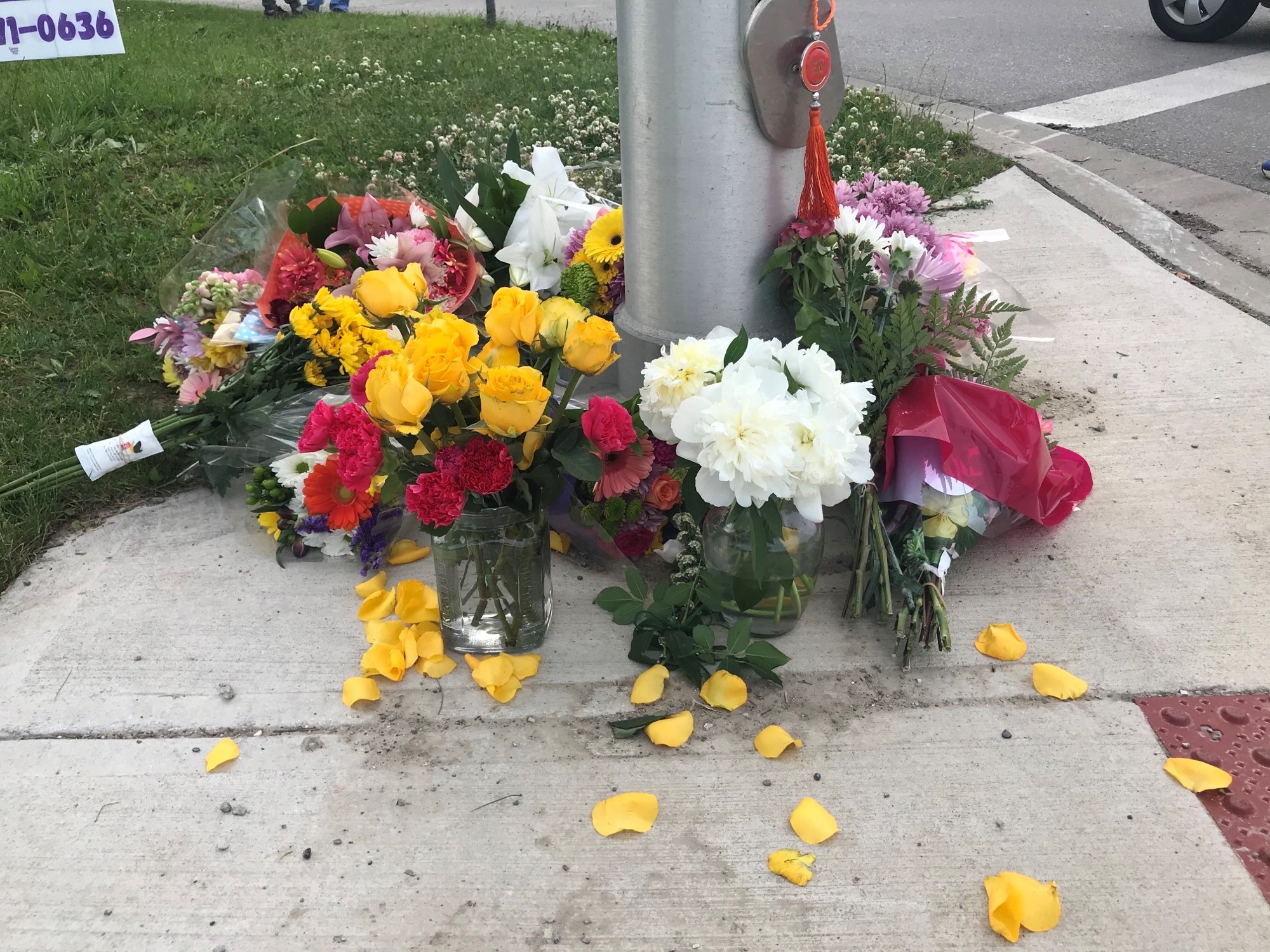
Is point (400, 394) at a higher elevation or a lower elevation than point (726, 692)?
higher

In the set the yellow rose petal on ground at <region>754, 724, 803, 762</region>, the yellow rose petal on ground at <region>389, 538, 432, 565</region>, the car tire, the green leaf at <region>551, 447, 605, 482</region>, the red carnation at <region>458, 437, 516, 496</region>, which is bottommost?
the yellow rose petal on ground at <region>754, 724, 803, 762</region>

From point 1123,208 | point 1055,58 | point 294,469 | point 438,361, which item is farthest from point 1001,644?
point 1055,58

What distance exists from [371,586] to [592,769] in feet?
2.42

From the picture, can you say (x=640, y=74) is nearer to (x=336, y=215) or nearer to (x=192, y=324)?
(x=336, y=215)

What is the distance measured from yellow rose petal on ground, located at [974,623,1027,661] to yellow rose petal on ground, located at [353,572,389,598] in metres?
1.31

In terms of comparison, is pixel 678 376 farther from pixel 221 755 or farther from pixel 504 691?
pixel 221 755

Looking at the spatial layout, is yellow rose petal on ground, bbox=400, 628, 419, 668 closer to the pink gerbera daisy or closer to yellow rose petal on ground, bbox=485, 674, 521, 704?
yellow rose petal on ground, bbox=485, 674, 521, 704

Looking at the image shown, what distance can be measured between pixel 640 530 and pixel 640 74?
39.1 inches

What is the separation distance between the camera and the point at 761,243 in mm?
2186

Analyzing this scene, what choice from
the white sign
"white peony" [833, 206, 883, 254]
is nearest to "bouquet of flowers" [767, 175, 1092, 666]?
"white peony" [833, 206, 883, 254]

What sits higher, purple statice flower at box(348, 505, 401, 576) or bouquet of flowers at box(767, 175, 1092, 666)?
bouquet of flowers at box(767, 175, 1092, 666)

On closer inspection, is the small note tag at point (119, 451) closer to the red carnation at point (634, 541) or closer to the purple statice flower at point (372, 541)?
the purple statice flower at point (372, 541)

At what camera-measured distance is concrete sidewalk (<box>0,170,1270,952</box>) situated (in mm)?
1455

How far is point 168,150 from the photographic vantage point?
471 centimetres
